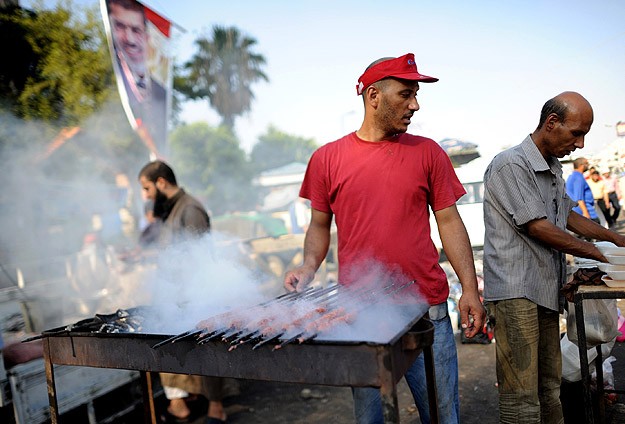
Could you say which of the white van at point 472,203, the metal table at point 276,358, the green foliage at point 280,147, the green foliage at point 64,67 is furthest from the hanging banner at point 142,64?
the green foliage at point 280,147

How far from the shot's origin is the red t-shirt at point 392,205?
244cm

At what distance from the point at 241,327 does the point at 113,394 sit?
3570mm

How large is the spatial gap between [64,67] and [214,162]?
28.3 meters

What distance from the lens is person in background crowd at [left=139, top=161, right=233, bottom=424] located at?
4241mm

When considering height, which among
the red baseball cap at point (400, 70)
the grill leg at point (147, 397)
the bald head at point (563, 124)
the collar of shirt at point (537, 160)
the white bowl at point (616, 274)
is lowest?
the grill leg at point (147, 397)

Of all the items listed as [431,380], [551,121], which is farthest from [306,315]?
[551,121]

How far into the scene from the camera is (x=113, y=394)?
482 cm

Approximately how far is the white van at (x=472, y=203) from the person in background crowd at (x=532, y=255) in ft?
20.2

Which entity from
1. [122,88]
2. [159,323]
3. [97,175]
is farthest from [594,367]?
[97,175]

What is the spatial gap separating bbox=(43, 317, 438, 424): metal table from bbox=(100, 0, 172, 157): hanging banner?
8036 millimetres

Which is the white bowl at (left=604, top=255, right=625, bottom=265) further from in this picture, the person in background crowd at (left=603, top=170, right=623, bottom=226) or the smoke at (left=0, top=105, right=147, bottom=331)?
the person in background crowd at (left=603, top=170, right=623, bottom=226)

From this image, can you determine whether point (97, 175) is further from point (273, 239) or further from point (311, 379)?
point (311, 379)

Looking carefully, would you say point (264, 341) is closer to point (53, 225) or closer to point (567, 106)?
point (567, 106)

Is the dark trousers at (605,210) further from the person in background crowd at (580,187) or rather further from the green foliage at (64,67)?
the green foliage at (64,67)
